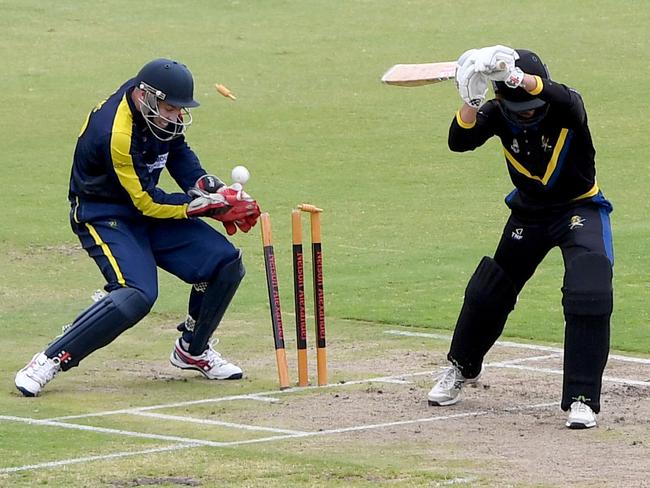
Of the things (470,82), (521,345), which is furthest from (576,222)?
(521,345)

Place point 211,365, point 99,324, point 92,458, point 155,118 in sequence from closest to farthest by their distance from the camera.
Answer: point 92,458, point 99,324, point 155,118, point 211,365

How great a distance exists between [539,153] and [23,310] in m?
5.24

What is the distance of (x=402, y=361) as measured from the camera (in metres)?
9.73

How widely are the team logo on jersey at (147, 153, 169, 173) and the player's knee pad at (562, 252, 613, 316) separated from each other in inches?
105

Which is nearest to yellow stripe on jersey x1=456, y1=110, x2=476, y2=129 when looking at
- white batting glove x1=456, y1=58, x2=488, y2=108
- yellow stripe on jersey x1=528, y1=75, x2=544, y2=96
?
white batting glove x1=456, y1=58, x2=488, y2=108

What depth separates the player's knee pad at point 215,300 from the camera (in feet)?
30.3

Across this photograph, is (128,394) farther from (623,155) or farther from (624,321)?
(623,155)

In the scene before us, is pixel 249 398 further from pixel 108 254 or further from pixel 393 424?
pixel 108 254

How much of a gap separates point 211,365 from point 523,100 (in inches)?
108

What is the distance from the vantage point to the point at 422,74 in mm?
8344

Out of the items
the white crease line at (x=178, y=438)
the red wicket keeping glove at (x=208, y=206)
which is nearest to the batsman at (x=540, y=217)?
the white crease line at (x=178, y=438)

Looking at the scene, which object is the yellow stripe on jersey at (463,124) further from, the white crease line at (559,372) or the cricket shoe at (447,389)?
the white crease line at (559,372)

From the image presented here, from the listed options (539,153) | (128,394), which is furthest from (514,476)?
(128,394)

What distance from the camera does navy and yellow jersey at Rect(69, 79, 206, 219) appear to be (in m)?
8.84
